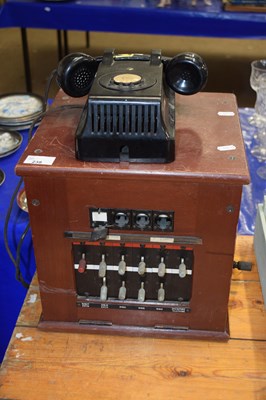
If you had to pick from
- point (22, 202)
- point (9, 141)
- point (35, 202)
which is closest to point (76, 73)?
point (35, 202)

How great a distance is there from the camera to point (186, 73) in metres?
0.87

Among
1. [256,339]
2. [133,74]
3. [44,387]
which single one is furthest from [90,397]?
[133,74]

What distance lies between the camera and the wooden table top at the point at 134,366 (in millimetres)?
866

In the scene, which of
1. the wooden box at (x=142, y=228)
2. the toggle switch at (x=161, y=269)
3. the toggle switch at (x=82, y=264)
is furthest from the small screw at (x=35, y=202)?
the toggle switch at (x=161, y=269)

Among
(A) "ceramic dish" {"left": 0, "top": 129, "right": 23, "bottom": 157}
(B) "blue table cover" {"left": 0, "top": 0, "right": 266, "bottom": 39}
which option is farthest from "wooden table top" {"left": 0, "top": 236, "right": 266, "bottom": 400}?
(B) "blue table cover" {"left": 0, "top": 0, "right": 266, "bottom": 39}

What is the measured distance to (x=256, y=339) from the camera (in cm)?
96

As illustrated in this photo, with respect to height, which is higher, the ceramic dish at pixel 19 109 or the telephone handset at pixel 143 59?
the telephone handset at pixel 143 59

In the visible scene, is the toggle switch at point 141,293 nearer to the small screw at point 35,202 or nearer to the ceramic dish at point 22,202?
the small screw at point 35,202

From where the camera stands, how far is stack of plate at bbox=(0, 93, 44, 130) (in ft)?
5.34

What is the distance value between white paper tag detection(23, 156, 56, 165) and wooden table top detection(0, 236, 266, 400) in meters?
0.36

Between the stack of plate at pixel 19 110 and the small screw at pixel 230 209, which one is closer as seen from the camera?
the small screw at pixel 230 209

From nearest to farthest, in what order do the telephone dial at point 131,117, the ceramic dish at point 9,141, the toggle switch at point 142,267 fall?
1. the telephone dial at point 131,117
2. the toggle switch at point 142,267
3. the ceramic dish at point 9,141

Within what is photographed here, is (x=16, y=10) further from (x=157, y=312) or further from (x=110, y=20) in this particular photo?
(x=157, y=312)

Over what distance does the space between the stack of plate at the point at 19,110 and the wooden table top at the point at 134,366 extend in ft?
2.61
